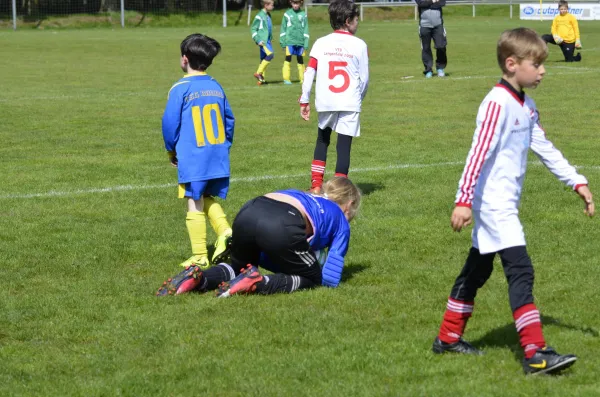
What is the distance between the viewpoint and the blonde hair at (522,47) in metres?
4.99

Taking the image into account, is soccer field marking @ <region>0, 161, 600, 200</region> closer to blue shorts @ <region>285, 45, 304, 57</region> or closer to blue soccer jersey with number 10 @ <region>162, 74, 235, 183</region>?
blue soccer jersey with number 10 @ <region>162, 74, 235, 183</region>

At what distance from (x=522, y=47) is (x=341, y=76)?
5.26 m

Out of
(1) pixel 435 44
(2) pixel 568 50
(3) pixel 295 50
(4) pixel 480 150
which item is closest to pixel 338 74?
(4) pixel 480 150

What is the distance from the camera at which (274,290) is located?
665cm

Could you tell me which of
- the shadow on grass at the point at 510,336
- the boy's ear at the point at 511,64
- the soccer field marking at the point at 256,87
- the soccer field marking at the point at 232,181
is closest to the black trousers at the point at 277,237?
the shadow on grass at the point at 510,336

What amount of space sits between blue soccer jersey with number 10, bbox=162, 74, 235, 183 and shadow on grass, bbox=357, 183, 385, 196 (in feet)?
10.6

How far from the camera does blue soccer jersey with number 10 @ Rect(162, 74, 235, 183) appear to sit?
7.40m

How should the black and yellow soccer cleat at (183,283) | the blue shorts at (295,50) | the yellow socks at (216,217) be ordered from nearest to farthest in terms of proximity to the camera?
1. the black and yellow soccer cleat at (183,283)
2. the yellow socks at (216,217)
3. the blue shorts at (295,50)

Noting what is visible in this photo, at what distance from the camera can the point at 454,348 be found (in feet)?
17.6

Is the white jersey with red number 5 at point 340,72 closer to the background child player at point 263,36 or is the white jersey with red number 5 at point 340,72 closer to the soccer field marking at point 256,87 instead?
the soccer field marking at point 256,87

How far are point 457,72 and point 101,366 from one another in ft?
65.5

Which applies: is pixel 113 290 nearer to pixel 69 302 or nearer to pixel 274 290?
pixel 69 302

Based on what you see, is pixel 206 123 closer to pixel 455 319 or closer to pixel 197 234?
pixel 197 234

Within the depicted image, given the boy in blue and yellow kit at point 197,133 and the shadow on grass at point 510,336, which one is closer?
the shadow on grass at point 510,336
